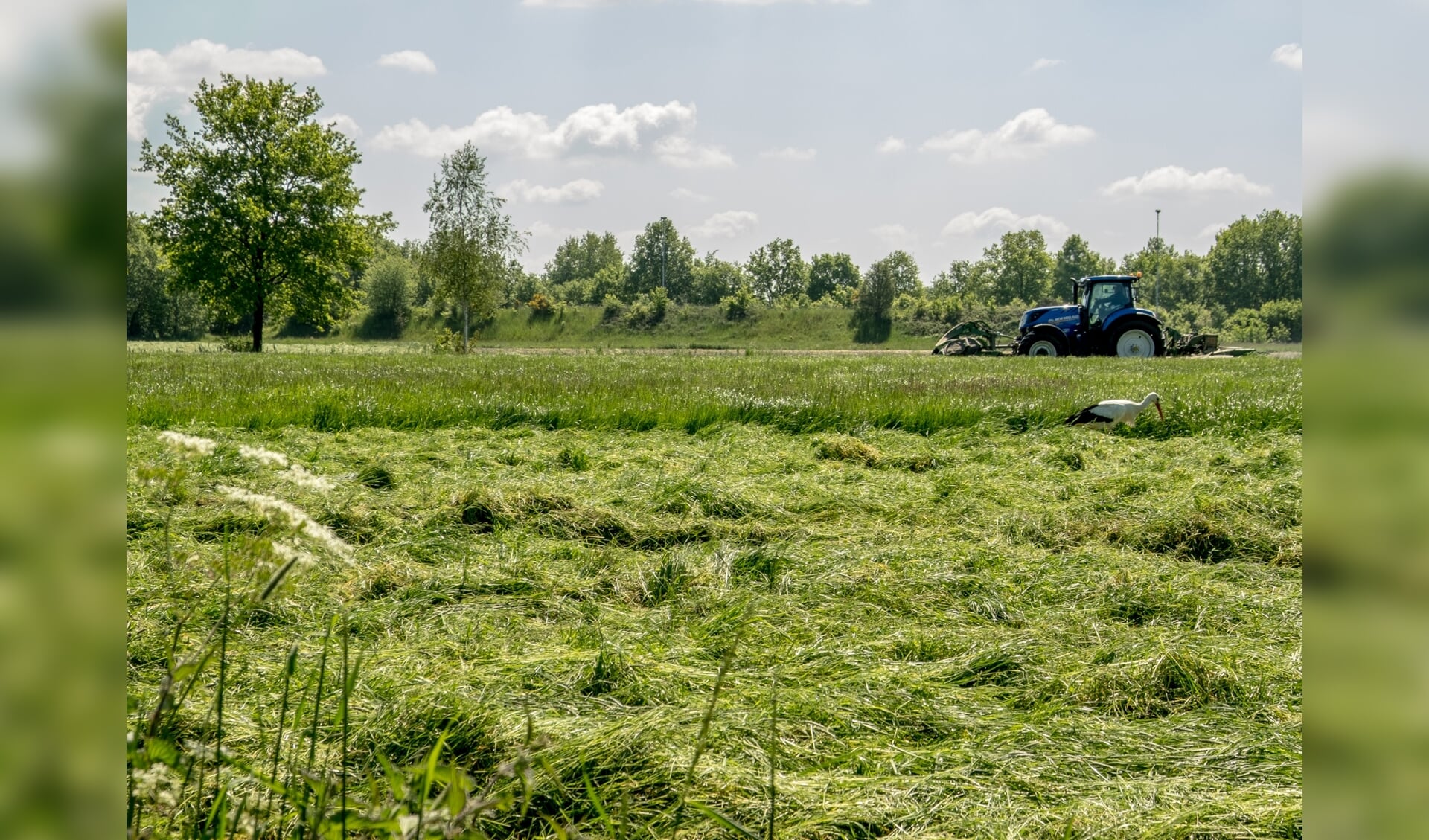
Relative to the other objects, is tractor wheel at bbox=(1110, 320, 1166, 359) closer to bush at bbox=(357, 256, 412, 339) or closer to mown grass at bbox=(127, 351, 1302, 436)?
mown grass at bbox=(127, 351, 1302, 436)

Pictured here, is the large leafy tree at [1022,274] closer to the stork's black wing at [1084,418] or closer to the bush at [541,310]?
the bush at [541,310]

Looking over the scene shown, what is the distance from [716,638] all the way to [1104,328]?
1005 inches

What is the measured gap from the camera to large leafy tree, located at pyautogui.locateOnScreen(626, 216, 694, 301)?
9556 cm

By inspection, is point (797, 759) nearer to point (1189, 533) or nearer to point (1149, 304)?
point (1189, 533)

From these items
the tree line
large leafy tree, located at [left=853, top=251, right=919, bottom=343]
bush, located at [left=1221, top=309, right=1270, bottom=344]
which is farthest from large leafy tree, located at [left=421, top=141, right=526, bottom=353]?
bush, located at [left=1221, top=309, right=1270, bottom=344]

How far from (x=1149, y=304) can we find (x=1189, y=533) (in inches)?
4154

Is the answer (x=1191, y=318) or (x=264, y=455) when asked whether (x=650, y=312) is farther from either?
(x=264, y=455)

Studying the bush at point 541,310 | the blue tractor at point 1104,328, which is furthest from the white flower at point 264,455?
the bush at point 541,310

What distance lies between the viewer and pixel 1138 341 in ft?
87.2

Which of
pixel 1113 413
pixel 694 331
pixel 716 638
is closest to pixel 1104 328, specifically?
pixel 1113 413

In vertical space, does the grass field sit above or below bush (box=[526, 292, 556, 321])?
below

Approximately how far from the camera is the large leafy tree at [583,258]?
11850 cm

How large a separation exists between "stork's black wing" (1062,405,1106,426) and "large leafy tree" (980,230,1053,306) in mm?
74909
